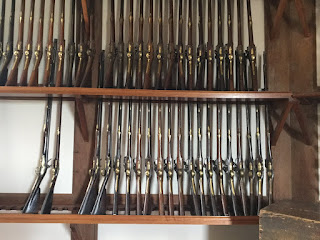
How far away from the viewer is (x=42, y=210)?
4.83ft

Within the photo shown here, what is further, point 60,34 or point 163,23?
point 163,23

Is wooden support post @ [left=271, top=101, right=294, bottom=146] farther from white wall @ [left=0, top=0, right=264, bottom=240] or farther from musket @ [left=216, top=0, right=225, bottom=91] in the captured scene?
white wall @ [left=0, top=0, right=264, bottom=240]

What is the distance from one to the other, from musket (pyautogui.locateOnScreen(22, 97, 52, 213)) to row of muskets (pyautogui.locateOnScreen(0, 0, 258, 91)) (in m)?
0.22

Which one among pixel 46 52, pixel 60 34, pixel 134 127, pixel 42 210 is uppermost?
pixel 60 34

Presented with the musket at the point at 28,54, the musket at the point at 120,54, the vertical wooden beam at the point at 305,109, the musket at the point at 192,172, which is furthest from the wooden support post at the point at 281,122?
the musket at the point at 28,54

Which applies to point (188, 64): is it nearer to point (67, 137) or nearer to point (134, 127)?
point (134, 127)

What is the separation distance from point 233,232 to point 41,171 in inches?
48.3

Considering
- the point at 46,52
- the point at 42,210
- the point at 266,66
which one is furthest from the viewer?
the point at 266,66

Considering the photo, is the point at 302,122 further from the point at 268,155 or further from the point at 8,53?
the point at 8,53

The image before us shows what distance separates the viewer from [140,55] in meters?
1.70

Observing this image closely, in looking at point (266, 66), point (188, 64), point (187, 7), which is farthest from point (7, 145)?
point (266, 66)

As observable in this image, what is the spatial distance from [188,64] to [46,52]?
2.73 ft

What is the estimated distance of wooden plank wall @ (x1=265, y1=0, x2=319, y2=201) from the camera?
5.74 ft

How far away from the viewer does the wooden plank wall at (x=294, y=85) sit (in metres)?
1.75
